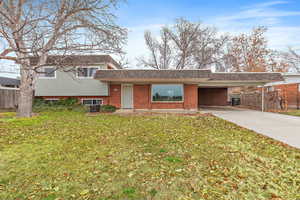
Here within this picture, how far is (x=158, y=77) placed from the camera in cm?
1220

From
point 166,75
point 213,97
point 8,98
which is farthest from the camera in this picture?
point 213,97

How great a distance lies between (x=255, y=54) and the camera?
2491 centimetres

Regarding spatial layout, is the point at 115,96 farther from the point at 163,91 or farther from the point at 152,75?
the point at 152,75

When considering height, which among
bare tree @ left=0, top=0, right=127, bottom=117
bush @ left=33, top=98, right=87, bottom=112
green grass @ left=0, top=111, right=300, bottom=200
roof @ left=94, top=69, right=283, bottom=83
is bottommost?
green grass @ left=0, top=111, right=300, bottom=200

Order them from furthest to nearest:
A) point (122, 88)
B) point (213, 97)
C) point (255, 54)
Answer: point (255, 54) → point (213, 97) → point (122, 88)

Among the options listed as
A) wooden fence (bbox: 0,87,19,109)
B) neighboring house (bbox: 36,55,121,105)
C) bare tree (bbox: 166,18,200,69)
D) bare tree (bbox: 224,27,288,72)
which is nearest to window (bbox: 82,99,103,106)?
neighboring house (bbox: 36,55,121,105)

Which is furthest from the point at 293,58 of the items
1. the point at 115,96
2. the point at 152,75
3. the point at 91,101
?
the point at 91,101

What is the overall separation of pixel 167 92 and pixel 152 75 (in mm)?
2764

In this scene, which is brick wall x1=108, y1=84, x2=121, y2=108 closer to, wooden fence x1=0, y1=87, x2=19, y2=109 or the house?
the house

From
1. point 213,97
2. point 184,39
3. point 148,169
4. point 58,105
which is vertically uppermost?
point 184,39

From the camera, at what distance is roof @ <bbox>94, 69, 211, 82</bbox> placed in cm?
1184

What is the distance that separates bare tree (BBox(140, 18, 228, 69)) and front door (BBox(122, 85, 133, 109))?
1521 cm

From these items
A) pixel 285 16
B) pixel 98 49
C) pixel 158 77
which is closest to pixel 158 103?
pixel 158 77

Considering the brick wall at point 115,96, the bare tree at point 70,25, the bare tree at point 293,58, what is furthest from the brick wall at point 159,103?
the bare tree at point 293,58
